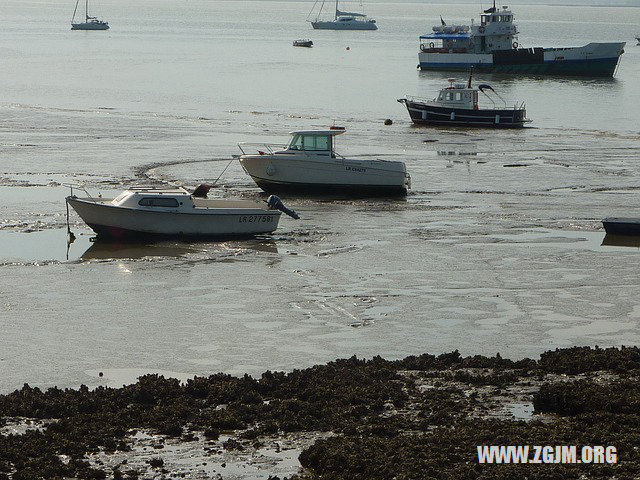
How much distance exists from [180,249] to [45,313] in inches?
272

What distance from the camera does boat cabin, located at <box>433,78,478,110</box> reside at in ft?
192

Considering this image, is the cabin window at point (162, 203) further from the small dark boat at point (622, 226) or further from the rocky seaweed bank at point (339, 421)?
the rocky seaweed bank at point (339, 421)

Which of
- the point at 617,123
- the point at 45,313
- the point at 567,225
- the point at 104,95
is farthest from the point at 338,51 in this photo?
the point at 45,313

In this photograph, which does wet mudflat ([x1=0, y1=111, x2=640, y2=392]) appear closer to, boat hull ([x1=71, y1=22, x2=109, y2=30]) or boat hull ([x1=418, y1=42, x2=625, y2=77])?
boat hull ([x1=418, y1=42, x2=625, y2=77])

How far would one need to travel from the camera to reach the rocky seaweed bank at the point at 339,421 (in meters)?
14.0

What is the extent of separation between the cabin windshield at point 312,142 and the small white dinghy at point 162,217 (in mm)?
7573

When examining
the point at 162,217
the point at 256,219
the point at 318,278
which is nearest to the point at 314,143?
the point at 256,219

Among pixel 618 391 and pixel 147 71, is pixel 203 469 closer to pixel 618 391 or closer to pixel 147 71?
pixel 618 391

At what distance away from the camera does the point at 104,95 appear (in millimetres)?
74938

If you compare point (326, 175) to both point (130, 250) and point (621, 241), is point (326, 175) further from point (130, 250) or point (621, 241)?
point (621, 241)

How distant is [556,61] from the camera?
3863 inches

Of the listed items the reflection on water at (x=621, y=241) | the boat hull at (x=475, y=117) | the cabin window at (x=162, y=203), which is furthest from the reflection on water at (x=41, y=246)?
the boat hull at (x=475, y=117)

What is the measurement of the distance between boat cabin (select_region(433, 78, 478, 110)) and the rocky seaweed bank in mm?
40904

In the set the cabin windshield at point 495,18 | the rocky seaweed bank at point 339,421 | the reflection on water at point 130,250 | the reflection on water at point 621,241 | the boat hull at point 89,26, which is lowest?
the reflection on water at point 621,241
